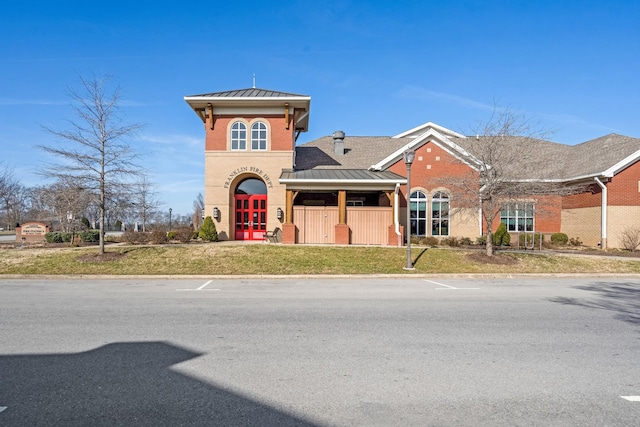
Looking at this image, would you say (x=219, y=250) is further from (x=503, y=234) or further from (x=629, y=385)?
(x=503, y=234)

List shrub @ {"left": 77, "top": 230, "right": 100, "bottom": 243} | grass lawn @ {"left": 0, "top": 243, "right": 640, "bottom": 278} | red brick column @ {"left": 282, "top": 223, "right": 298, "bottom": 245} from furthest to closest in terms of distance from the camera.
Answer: shrub @ {"left": 77, "top": 230, "right": 100, "bottom": 243} → red brick column @ {"left": 282, "top": 223, "right": 298, "bottom": 245} → grass lawn @ {"left": 0, "top": 243, "right": 640, "bottom": 278}

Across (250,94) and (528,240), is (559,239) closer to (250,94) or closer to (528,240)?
(528,240)

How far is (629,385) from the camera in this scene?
4078 millimetres

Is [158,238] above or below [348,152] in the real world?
below

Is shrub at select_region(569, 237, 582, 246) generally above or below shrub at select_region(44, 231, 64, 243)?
below

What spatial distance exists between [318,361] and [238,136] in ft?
66.2

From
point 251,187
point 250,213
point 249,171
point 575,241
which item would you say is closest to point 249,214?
point 250,213

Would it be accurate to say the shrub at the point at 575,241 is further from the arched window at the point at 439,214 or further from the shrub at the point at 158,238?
the shrub at the point at 158,238

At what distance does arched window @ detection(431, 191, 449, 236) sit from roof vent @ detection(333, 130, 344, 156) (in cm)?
760

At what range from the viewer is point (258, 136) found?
76.4 feet

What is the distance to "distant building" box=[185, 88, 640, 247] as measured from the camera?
2106cm

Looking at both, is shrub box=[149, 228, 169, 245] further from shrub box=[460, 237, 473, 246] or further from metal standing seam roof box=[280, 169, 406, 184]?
shrub box=[460, 237, 473, 246]

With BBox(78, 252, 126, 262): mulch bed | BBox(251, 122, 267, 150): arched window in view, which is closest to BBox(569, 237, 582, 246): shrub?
BBox(251, 122, 267, 150): arched window

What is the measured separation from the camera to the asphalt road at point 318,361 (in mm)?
3445
